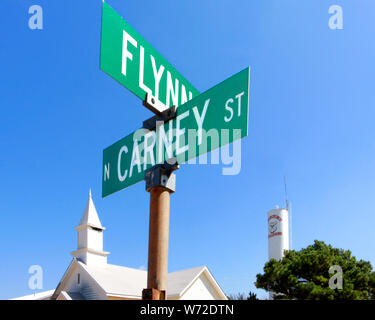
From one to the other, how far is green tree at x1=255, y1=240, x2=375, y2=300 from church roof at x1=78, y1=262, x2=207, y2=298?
18.5 feet

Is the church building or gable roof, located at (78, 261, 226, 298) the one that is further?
the church building

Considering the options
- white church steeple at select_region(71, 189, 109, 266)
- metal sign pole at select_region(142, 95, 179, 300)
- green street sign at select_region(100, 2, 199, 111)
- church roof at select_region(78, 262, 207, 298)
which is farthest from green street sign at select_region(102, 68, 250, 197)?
white church steeple at select_region(71, 189, 109, 266)

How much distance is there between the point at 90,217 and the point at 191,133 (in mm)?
32550

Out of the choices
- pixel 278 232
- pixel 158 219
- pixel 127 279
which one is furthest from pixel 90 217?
pixel 158 219

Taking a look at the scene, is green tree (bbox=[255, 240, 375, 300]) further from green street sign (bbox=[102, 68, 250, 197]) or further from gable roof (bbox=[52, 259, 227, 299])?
green street sign (bbox=[102, 68, 250, 197])

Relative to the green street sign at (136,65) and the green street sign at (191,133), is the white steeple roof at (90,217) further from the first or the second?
the green street sign at (136,65)

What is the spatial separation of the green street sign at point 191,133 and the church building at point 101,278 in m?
25.1

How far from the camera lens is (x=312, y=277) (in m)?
30.6

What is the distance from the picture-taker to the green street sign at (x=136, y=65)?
362cm

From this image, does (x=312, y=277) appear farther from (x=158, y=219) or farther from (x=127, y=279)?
(x=158, y=219)

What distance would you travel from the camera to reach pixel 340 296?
1152 inches

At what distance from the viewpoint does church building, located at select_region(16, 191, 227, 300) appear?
95.3ft
